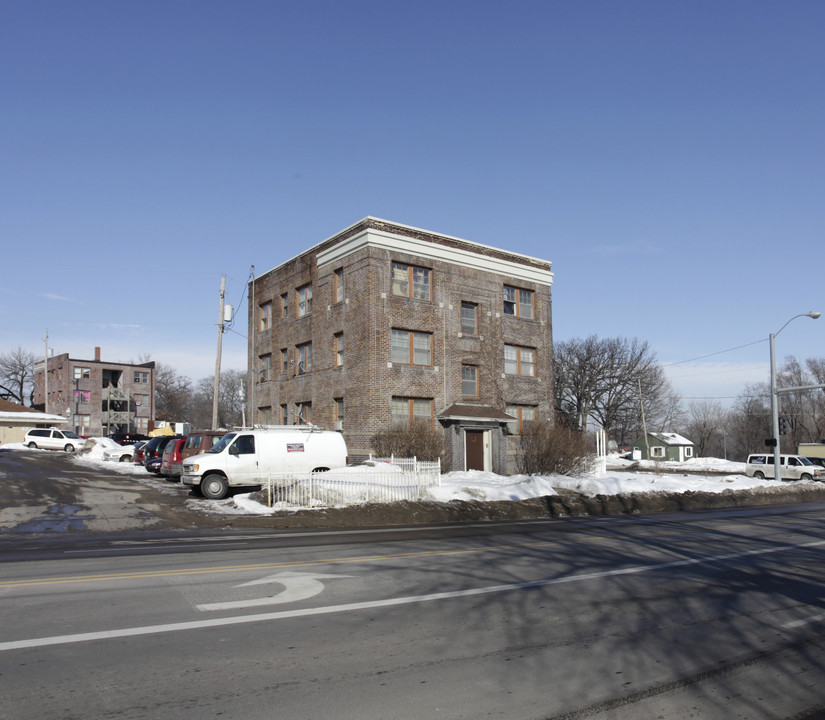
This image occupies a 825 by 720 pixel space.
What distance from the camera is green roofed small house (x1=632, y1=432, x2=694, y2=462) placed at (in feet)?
259

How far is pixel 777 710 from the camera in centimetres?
513

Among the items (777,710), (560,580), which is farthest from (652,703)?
(560,580)

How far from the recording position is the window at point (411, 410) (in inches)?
1254

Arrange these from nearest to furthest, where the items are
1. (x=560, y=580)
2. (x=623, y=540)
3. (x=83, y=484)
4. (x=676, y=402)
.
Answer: (x=560, y=580), (x=623, y=540), (x=83, y=484), (x=676, y=402)

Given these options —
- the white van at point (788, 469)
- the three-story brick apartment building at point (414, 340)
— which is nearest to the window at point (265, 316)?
the three-story brick apartment building at point (414, 340)

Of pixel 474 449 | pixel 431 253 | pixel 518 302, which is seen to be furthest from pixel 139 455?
pixel 518 302

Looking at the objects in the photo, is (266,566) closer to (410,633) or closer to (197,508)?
(410,633)

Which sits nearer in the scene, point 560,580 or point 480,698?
point 480,698

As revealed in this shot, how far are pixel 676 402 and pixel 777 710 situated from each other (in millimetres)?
97465

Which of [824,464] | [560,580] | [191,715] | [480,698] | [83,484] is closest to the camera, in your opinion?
[191,715]

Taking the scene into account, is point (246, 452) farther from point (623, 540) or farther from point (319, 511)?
point (623, 540)

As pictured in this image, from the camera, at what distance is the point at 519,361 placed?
37.0m

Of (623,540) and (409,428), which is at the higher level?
(409,428)

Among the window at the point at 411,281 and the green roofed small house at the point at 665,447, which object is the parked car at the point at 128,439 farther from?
the green roofed small house at the point at 665,447
